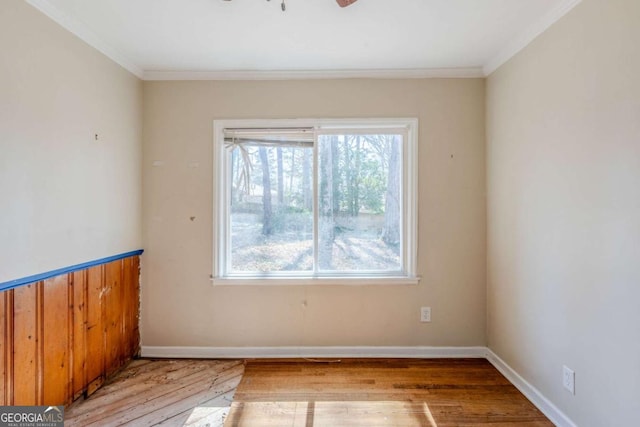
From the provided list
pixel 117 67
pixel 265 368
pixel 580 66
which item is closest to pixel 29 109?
pixel 117 67

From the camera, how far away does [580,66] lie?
1.68m

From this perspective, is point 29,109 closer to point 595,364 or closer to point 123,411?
point 123,411

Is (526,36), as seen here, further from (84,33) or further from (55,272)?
(55,272)

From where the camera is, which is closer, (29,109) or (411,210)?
(29,109)

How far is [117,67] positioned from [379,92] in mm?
2099

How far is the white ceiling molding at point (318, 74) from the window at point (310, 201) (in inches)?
15.3

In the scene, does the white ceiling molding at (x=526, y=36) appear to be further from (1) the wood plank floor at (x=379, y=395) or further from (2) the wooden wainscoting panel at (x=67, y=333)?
(2) the wooden wainscoting panel at (x=67, y=333)

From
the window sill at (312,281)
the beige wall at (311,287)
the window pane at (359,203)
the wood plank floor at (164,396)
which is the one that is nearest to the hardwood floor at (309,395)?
the wood plank floor at (164,396)

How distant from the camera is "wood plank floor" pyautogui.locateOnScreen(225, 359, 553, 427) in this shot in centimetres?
191

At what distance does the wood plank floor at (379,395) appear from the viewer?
191 centimetres

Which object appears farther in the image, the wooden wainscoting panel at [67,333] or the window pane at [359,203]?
the window pane at [359,203]

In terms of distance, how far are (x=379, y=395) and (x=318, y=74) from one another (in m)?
2.54

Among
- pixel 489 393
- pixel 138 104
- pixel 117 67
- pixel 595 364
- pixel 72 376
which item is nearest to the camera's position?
pixel 595 364

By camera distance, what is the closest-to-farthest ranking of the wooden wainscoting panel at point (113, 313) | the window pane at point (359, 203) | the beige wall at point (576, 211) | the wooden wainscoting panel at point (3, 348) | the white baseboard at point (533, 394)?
1. the beige wall at point (576, 211)
2. the wooden wainscoting panel at point (3, 348)
3. the white baseboard at point (533, 394)
4. the wooden wainscoting panel at point (113, 313)
5. the window pane at point (359, 203)
